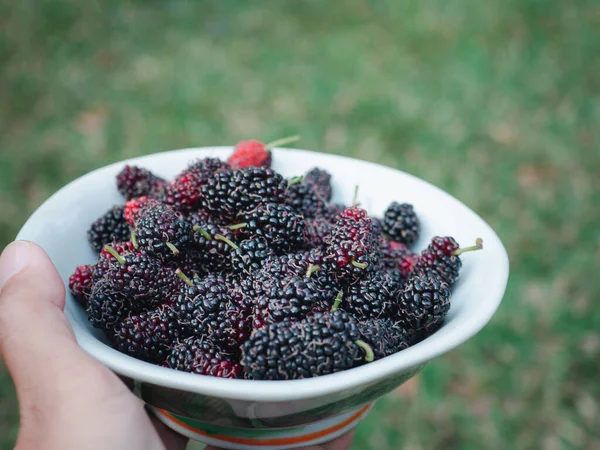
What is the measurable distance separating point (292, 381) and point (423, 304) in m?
0.30

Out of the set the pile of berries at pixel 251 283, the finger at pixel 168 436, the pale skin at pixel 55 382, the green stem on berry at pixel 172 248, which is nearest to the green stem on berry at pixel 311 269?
the pile of berries at pixel 251 283

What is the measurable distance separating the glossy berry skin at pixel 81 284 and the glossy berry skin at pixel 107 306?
0.21 ft

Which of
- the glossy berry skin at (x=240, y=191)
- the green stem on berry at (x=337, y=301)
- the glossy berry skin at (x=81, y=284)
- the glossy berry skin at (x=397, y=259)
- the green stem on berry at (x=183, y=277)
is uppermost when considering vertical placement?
the glossy berry skin at (x=240, y=191)

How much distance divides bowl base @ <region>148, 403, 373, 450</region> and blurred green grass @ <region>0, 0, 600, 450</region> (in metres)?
0.58

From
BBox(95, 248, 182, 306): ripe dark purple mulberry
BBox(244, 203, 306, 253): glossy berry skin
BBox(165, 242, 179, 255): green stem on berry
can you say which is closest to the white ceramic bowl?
BBox(95, 248, 182, 306): ripe dark purple mulberry

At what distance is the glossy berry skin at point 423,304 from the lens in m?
1.03

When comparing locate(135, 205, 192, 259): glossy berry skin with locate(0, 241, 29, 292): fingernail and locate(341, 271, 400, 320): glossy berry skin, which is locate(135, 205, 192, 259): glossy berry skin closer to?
locate(0, 241, 29, 292): fingernail

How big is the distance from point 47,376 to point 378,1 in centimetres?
409

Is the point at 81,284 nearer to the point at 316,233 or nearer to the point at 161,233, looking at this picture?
the point at 161,233

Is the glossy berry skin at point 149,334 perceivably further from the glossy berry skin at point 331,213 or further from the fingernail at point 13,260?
the glossy berry skin at point 331,213

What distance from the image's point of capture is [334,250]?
1.06 meters

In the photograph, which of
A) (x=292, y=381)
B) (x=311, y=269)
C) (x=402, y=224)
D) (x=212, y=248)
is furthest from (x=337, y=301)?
(x=402, y=224)

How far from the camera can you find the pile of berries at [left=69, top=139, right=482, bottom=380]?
0.91 m

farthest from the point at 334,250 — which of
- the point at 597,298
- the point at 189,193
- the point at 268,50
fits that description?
the point at 268,50
